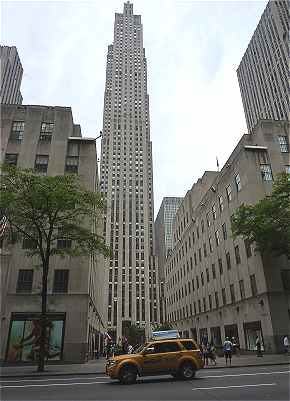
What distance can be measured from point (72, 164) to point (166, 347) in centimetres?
2697

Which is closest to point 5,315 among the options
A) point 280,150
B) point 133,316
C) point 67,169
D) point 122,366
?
point 67,169

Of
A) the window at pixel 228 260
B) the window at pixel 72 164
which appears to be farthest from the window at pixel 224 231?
the window at pixel 72 164

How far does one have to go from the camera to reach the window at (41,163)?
120 ft

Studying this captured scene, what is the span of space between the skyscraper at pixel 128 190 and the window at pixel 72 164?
261 ft

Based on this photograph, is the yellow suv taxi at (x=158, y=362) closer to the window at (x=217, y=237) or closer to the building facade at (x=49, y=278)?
the building facade at (x=49, y=278)

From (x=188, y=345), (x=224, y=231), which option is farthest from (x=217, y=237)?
(x=188, y=345)

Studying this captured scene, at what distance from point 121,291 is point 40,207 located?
10924 cm

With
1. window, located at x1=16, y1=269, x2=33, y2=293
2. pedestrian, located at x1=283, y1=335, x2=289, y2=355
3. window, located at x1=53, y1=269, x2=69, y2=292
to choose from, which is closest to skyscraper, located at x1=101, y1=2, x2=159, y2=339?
window, located at x1=53, y1=269, x2=69, y2=292

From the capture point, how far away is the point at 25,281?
31.2 m

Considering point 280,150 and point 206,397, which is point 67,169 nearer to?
point 280,150

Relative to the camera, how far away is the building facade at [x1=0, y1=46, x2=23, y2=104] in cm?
15700

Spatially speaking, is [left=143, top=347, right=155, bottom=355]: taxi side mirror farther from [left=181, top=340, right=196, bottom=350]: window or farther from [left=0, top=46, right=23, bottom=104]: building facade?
[left=0, top=46, right=23, bottom=104]: building facade

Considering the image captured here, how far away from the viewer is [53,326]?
97.6 ft

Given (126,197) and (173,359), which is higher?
(126,197)
